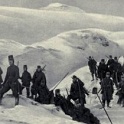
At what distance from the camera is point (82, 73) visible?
39.9 metres

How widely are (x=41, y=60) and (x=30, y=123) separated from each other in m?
98.4

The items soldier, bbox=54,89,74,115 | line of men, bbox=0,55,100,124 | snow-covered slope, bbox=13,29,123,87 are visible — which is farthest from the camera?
snow-covered slope, bbox=13,29,123,87

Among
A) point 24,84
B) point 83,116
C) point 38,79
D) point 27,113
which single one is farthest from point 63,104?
point 27,113

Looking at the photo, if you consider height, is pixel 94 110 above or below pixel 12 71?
below

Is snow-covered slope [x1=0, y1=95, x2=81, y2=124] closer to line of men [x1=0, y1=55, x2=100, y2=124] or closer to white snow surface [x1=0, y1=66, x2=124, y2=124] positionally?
white snow surface [x1=0, y1=66, x2=124, y2=124]

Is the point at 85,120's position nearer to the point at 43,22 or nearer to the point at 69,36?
the point at 69,36

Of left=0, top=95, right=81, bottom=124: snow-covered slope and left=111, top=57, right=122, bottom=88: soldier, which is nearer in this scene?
left=0, top=95, right=81, bottom=124: snow-covered slope

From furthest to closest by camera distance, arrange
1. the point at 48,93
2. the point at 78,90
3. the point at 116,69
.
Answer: the point at 116,69
the point at 78,90
the point at 48,93

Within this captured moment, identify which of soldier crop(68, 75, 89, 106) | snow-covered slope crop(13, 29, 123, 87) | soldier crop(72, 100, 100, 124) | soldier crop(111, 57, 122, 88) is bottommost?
soldier crop(72, 100, 100, 124)

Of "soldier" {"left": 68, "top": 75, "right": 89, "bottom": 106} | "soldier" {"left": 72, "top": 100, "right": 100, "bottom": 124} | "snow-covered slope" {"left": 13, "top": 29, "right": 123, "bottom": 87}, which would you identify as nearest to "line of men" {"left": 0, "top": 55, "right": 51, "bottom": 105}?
"soldier" {"left": 68, "top": 75, "right": 89, "bottom": 106}

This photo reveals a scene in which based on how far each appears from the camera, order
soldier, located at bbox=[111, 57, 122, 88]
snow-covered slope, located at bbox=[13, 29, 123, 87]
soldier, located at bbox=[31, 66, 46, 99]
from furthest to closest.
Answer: snow-covered slope, located at bbox=[13, 29, 123, 87] → soldier, located at bbox=[111, 57, 122, 88] → soldier, located at bbox=[31, 66, 46, 99]

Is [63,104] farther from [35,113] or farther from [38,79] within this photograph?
[35,113]

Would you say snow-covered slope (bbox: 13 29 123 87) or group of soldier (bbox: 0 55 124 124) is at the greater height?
snow-covered slope (bbox: 13 29 123 87)

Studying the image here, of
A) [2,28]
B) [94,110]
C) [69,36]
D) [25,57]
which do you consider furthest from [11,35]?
[94,110]
